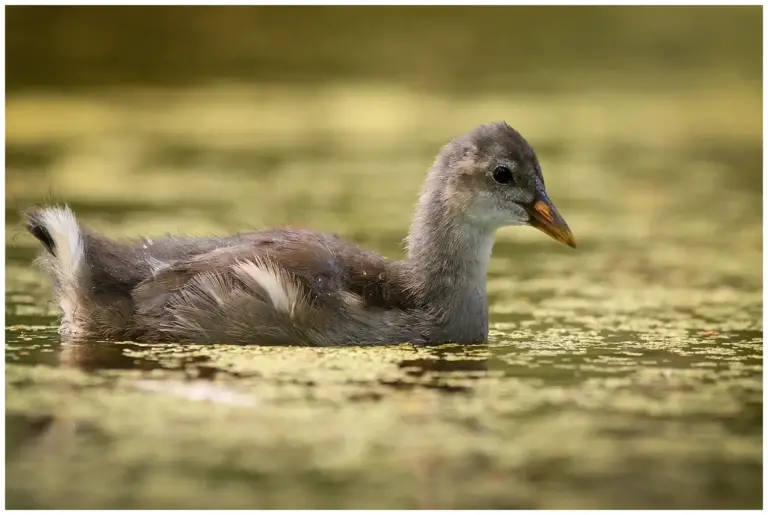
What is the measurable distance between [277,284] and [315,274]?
214 millimetres

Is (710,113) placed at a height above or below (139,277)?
above

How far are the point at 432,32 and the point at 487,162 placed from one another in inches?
472

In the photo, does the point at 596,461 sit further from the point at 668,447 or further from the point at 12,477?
the point at 12,477

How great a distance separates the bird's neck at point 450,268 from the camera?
26.2 ft

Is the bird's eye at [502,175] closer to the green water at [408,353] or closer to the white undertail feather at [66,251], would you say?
the green water at [408,353]

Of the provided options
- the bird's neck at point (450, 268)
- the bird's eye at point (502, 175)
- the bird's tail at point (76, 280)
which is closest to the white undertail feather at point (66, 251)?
the bird's tail at point (76, 280)

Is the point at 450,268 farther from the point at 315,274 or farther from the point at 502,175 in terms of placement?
the point at 315,274

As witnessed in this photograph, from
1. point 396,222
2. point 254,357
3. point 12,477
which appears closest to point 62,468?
point 12,477

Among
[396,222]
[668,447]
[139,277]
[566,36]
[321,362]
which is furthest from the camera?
[566,36]

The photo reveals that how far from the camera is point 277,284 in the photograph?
7.66 m

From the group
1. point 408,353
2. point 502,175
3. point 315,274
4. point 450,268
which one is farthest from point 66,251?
point 502,175

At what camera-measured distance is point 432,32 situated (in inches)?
779

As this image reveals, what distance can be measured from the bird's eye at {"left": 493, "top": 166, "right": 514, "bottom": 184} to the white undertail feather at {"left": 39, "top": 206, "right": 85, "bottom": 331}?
213cm

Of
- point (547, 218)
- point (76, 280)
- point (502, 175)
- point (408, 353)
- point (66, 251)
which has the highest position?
point (502, 175)
